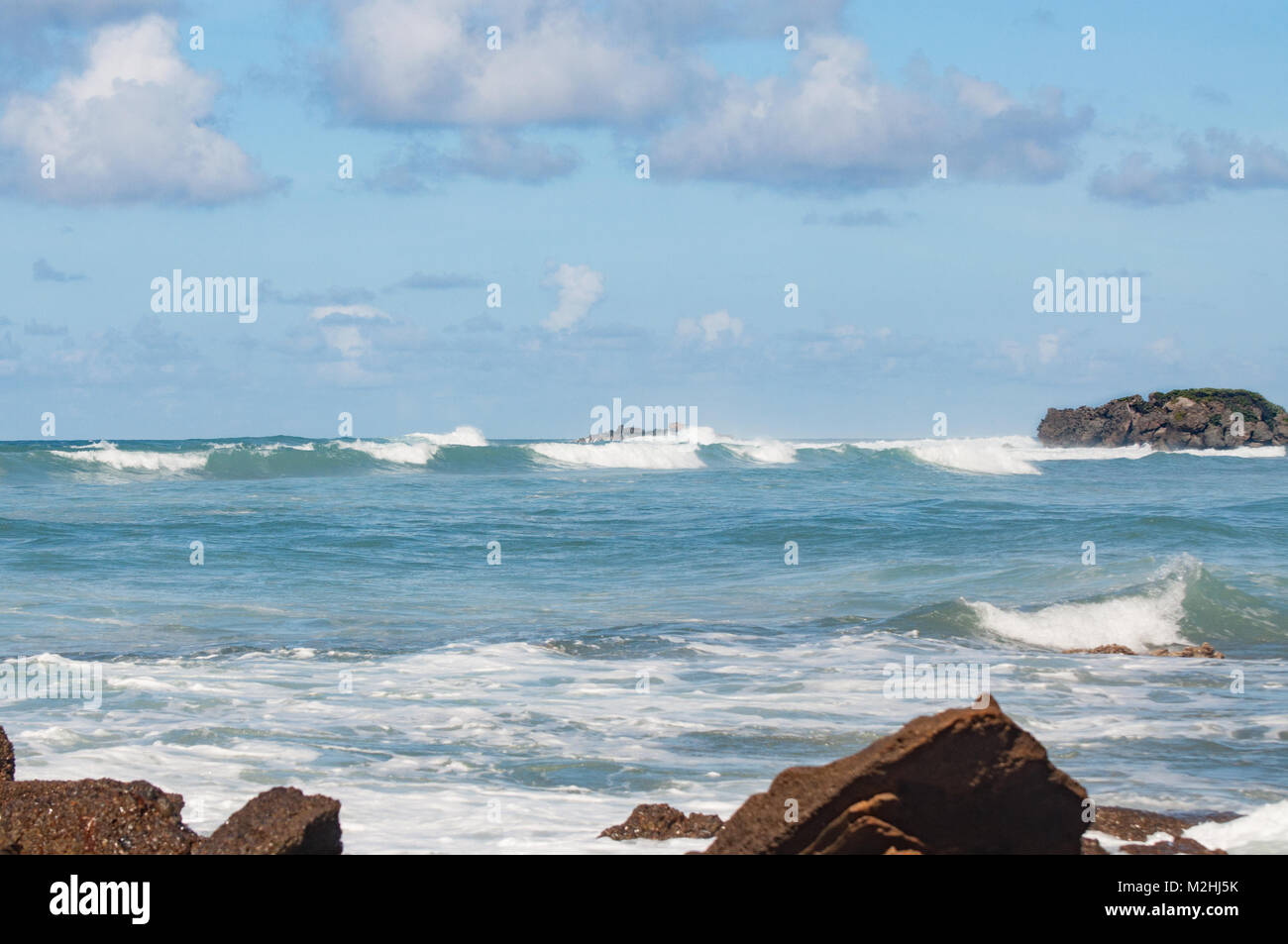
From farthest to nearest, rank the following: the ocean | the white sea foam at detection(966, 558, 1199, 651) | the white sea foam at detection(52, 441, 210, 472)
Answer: the white sea foam at detection(52, 441, 210, 472)
the white sea foam at detection(966, 558, 1199, 651)
the ocean

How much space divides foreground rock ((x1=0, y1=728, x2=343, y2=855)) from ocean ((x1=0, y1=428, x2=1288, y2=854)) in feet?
3.62

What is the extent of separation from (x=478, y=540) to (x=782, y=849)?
19172 millimetres

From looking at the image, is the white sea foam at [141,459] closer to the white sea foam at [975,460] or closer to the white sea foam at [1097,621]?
the white sea foam at [975,460]

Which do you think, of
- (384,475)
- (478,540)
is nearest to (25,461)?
(384,475)

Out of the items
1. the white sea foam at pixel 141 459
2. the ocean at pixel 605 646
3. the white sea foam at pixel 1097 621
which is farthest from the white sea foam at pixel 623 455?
the white sea foam at pixel 1097 621

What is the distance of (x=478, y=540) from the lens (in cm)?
2342

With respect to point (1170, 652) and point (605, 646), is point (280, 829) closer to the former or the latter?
point (605, 646)

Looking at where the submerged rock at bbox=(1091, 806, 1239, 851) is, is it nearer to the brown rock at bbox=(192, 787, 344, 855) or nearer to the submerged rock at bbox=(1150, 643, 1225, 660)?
the brown rock at bbox=(192, 787, 344, 855)

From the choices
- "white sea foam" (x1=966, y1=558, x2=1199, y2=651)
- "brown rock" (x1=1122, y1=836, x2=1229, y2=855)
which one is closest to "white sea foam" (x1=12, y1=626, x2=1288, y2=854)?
"brown rock" (x1=1122, y1=836, x2=1229, y2=855)

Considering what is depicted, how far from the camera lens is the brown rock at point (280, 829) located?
4.86m

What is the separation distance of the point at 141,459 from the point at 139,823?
4506 centimetres

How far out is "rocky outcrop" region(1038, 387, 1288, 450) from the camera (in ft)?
241

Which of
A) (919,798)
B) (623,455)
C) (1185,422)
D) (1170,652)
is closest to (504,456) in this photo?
(623,455)
